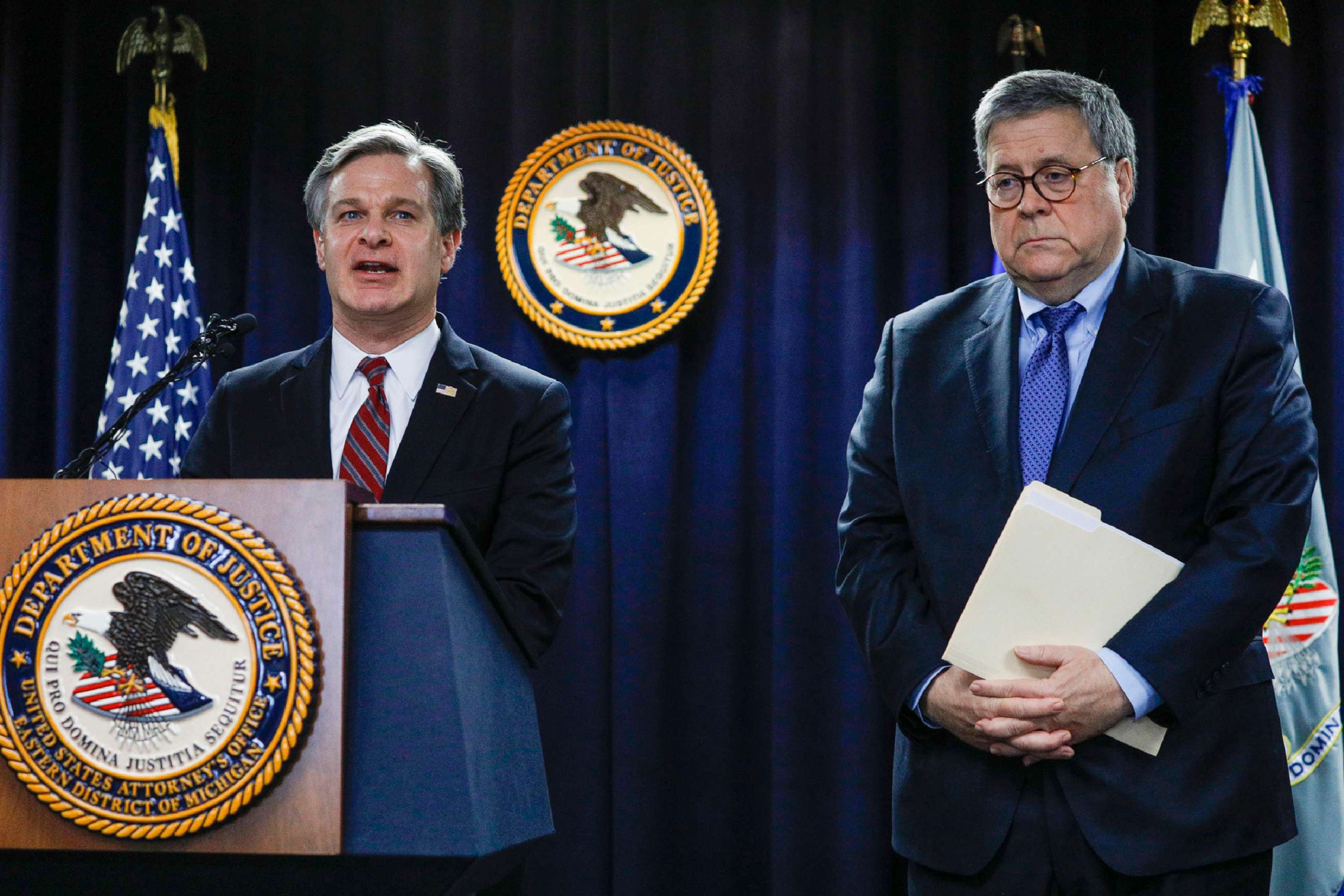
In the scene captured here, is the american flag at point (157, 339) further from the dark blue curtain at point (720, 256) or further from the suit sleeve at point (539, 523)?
the suit sleeve at point (539, 523)

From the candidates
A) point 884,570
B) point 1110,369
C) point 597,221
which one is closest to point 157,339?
point 597,221

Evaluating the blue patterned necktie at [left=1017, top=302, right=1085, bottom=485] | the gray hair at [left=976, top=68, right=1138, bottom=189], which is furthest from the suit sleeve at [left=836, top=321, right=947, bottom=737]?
the gray hair at [left=976, top=68, right=1138, bottom=189]

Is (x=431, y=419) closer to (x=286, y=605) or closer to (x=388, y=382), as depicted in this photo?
(x=388, y=382)

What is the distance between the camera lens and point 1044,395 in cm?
191

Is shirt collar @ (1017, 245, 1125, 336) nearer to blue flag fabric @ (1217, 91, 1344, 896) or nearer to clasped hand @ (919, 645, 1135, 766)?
clasped hand @ (919, 645, 1135, 766)

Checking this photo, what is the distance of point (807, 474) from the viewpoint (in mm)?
3854

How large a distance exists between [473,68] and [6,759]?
312 cm

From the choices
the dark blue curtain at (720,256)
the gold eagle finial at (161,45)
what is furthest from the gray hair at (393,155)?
the gold eagle finial at (161,45)

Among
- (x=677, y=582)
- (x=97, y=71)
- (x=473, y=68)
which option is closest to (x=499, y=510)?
(x=677, y=582)

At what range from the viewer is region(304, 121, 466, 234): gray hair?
2.13 m

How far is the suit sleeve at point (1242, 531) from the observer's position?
1.66m

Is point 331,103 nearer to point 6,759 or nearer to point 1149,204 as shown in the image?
point 1149,204

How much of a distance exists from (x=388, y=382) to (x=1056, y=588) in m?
1.06

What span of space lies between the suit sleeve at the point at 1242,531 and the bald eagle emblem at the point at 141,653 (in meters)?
1.12
